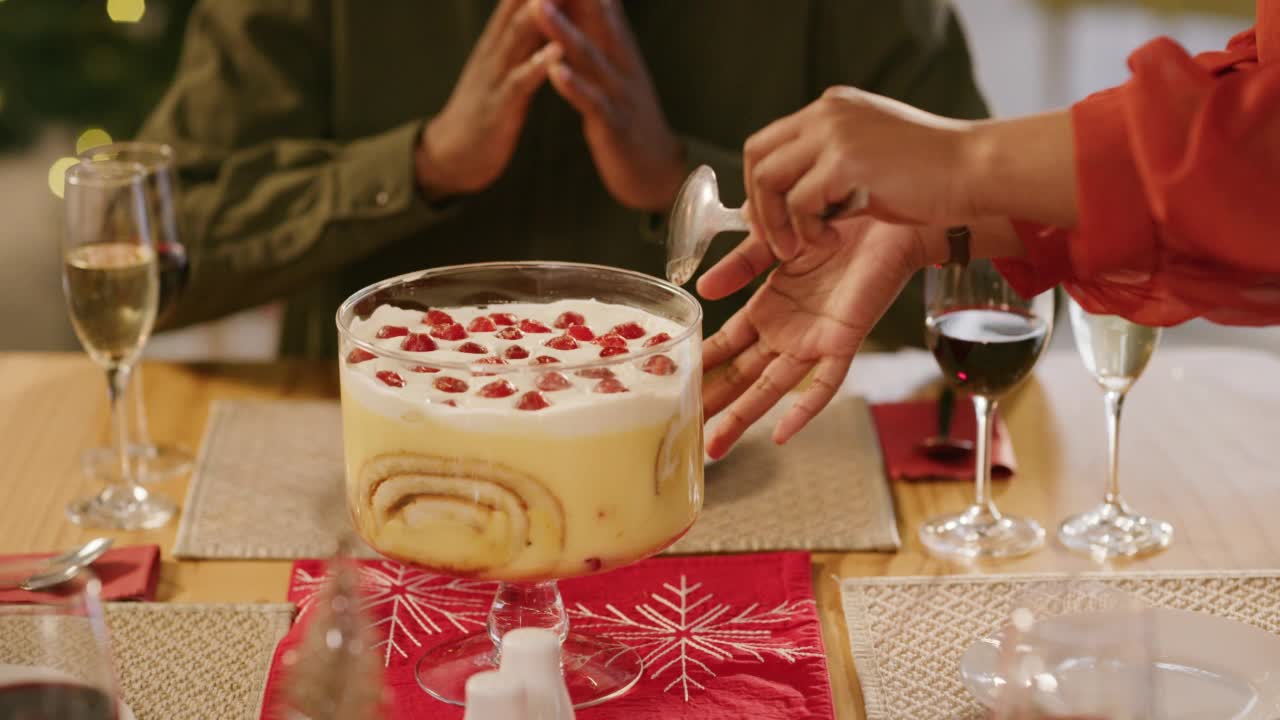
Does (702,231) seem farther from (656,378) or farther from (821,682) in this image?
(821,682)

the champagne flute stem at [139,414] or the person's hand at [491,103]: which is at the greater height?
the person's hand at [491,103]

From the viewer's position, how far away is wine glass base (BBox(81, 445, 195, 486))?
1.36m

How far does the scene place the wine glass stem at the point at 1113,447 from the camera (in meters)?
1.25

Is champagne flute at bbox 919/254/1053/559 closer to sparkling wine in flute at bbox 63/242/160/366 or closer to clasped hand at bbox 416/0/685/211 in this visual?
clasped hand at bbox 416/0/685/211

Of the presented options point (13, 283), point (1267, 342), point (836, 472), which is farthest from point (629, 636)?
point (13, 283)

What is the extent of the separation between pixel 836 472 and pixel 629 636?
1.20 feet

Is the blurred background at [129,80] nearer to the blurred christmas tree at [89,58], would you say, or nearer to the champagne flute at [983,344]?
the blurred christmas tree at [89,58]

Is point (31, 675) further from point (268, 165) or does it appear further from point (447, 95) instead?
point (447, 95)

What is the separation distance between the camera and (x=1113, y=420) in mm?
1265

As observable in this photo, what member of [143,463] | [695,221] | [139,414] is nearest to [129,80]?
[139,414]

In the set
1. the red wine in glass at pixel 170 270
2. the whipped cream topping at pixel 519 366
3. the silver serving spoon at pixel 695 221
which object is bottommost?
the red wine in glass at pixel 170 270

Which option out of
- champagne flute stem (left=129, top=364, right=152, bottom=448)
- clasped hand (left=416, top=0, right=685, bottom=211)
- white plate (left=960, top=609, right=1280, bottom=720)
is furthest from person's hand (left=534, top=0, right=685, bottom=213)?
white plate (left=960, top=609, right=1280, bottom=720)

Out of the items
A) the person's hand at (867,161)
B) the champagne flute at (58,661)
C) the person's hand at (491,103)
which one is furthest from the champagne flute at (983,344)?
the champagne flute at (58,661)

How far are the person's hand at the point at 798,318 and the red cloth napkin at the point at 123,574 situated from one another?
0.46 m
